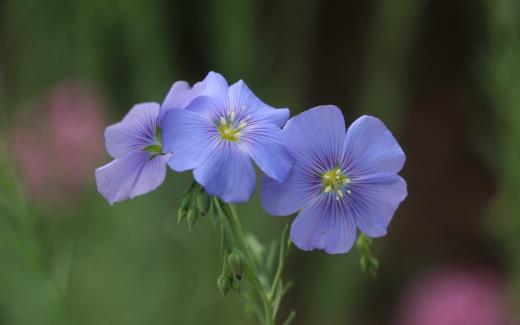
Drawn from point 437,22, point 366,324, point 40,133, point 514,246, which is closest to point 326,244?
point 514,246

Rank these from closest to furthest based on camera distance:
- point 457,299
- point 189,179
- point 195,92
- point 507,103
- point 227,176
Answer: point 227,176 → point 195,92 → point 507,103 → point 457,299 → point 189,179

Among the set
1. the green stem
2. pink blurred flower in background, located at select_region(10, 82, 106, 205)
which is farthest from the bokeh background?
the green stem

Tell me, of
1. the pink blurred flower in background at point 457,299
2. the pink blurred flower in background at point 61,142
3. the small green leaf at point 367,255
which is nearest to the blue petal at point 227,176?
the small green leaf at point 367,255

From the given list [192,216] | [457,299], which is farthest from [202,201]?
[457,299]

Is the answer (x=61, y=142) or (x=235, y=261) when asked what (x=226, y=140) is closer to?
(x=235, y=261)

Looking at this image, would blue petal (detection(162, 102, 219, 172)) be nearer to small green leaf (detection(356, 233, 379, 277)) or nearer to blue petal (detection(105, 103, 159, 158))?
blue petal (detection(105, 103, 159, 158))
